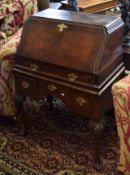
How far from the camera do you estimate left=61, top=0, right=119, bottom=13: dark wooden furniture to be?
8.25 ft

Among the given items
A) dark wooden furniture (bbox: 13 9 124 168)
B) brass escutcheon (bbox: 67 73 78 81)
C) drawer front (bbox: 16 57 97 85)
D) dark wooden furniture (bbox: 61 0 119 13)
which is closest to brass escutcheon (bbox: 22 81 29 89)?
dark wooden furniture (bbox: 13 9 124 168)

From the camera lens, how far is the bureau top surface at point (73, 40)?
1453 mm

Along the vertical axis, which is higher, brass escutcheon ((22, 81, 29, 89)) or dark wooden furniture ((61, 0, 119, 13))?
dark wooden furniture ((61, 0, 119, 13))

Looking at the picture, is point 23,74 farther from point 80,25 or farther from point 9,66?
point 80,25

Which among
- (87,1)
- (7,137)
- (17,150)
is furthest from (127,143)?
(87,1)

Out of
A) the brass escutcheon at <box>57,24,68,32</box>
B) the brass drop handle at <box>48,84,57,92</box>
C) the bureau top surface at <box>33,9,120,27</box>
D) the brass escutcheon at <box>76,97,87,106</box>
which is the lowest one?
the brass escutcheon at <box>76,97,87,106</box>

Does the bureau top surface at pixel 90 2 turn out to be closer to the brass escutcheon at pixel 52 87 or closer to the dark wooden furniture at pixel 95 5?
the dark wooden furniture at pixel 95 5

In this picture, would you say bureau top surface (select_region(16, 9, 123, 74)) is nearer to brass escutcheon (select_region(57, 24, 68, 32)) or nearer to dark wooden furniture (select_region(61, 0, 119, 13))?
brass escutcheon (select_region(57, 24, 68, 32))

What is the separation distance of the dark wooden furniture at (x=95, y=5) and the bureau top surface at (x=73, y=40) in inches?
32.2

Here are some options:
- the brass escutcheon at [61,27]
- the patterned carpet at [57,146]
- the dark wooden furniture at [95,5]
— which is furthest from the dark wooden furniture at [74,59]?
the dark wooden furniture at [95,5]

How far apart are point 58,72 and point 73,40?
19 cm

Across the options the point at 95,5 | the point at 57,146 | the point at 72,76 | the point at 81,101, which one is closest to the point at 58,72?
the point at 72,76

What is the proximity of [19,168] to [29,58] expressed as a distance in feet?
2.17

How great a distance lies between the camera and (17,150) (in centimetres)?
192
